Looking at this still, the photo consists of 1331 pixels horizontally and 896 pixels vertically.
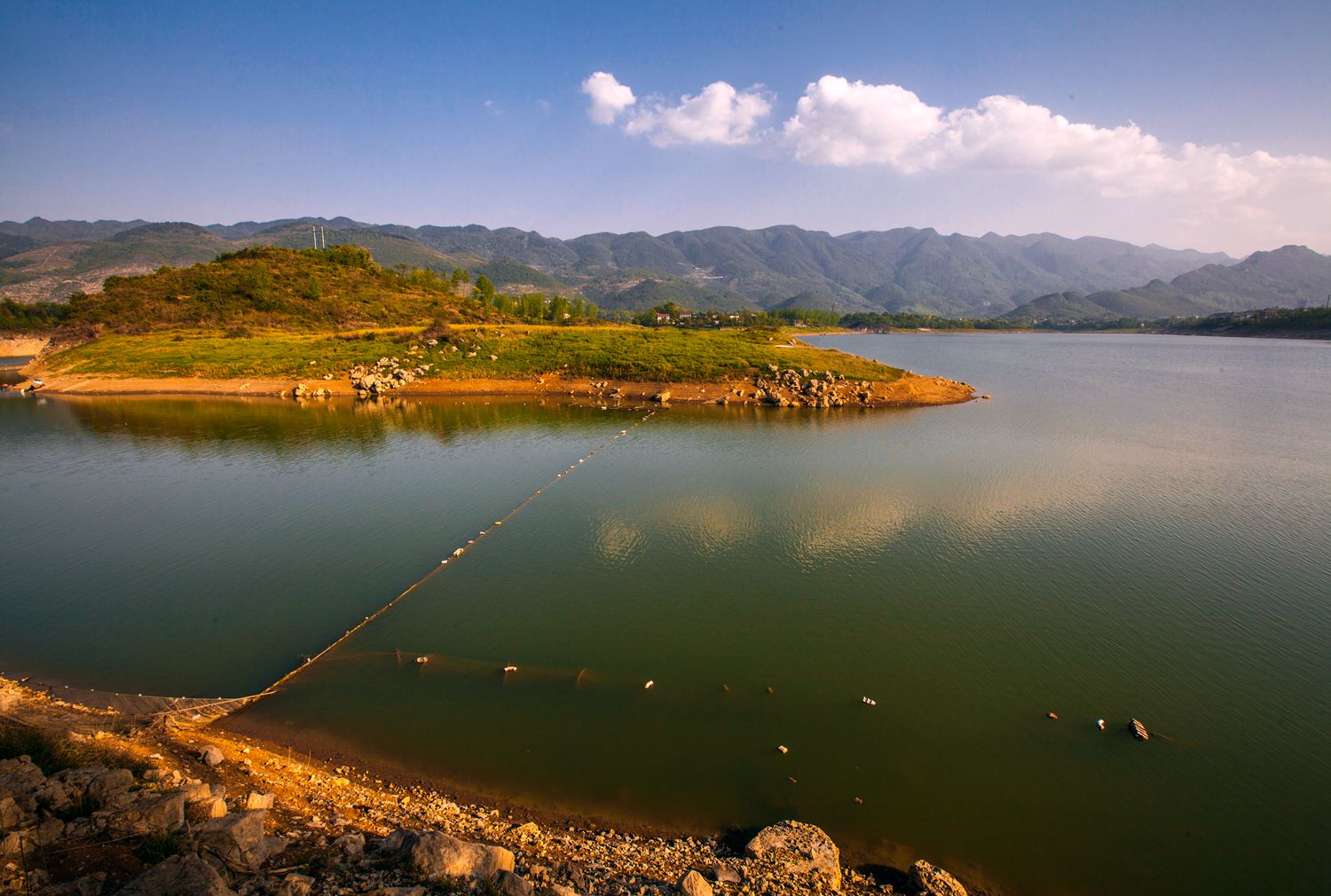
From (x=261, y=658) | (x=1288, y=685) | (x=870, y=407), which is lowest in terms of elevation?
(x=261, y=658)

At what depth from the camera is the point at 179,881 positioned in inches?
263

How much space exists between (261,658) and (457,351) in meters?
55.0

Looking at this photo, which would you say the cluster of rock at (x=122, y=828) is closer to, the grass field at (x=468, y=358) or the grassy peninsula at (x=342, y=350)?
the grassy peninsula at (x=342, y=350)

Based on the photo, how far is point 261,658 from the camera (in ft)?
48.3

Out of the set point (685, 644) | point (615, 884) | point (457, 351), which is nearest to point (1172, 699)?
point (685, 644)

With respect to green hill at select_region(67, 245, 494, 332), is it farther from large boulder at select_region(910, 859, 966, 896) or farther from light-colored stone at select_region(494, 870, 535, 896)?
large boulder at select_region(910, 859, 966, 896)

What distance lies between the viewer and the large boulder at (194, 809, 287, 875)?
744 centimetres

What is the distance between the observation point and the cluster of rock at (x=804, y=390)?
5191cm

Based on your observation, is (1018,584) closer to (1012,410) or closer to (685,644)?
(685,644)

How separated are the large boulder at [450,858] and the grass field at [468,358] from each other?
2005 inches

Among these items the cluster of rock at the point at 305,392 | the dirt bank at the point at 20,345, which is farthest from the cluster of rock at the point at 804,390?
the dirt bank at the point at 20,345

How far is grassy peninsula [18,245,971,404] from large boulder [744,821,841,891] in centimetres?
4504

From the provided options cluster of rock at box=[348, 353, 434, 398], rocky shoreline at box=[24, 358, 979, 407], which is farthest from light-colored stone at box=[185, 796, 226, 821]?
cluster of rock at box=[348, 353, 434, 398]

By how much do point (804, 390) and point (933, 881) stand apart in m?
47.1
